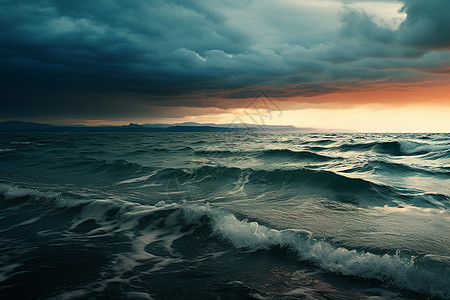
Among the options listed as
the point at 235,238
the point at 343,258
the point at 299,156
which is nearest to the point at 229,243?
the point at 235,238

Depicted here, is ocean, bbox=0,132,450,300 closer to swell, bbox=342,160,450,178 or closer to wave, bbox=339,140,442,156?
swell, bbox=342,160,450,178

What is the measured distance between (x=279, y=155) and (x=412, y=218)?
59.9 feet

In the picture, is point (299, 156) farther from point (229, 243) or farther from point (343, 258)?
point (343, 258)

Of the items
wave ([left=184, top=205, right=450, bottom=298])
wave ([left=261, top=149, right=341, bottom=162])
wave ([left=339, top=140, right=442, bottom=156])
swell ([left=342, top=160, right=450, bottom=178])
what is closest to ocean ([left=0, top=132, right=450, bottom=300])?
wave ([left=184, top=205, right=450, bottom=298])

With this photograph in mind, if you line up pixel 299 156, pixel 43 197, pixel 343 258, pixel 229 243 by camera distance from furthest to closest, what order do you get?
pixel 299 156 → pixel 43 197 → pixel 229 243 → pixel 343 258

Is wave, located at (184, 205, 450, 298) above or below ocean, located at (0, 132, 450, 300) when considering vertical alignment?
above

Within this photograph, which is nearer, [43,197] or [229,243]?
[229,243]

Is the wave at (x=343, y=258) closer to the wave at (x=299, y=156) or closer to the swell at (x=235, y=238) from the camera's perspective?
the swell at (x=235, y=238)

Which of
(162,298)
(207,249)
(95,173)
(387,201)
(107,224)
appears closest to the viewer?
(162,298)

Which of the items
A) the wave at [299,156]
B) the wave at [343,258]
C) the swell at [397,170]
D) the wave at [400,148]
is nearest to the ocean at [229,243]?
the wave at [343,258]

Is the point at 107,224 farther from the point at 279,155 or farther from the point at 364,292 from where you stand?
the point at 279,155

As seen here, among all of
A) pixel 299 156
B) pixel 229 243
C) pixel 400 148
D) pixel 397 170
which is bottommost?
pixel 229 243

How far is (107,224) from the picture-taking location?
7441mm

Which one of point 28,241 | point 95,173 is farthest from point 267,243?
point 95,173
